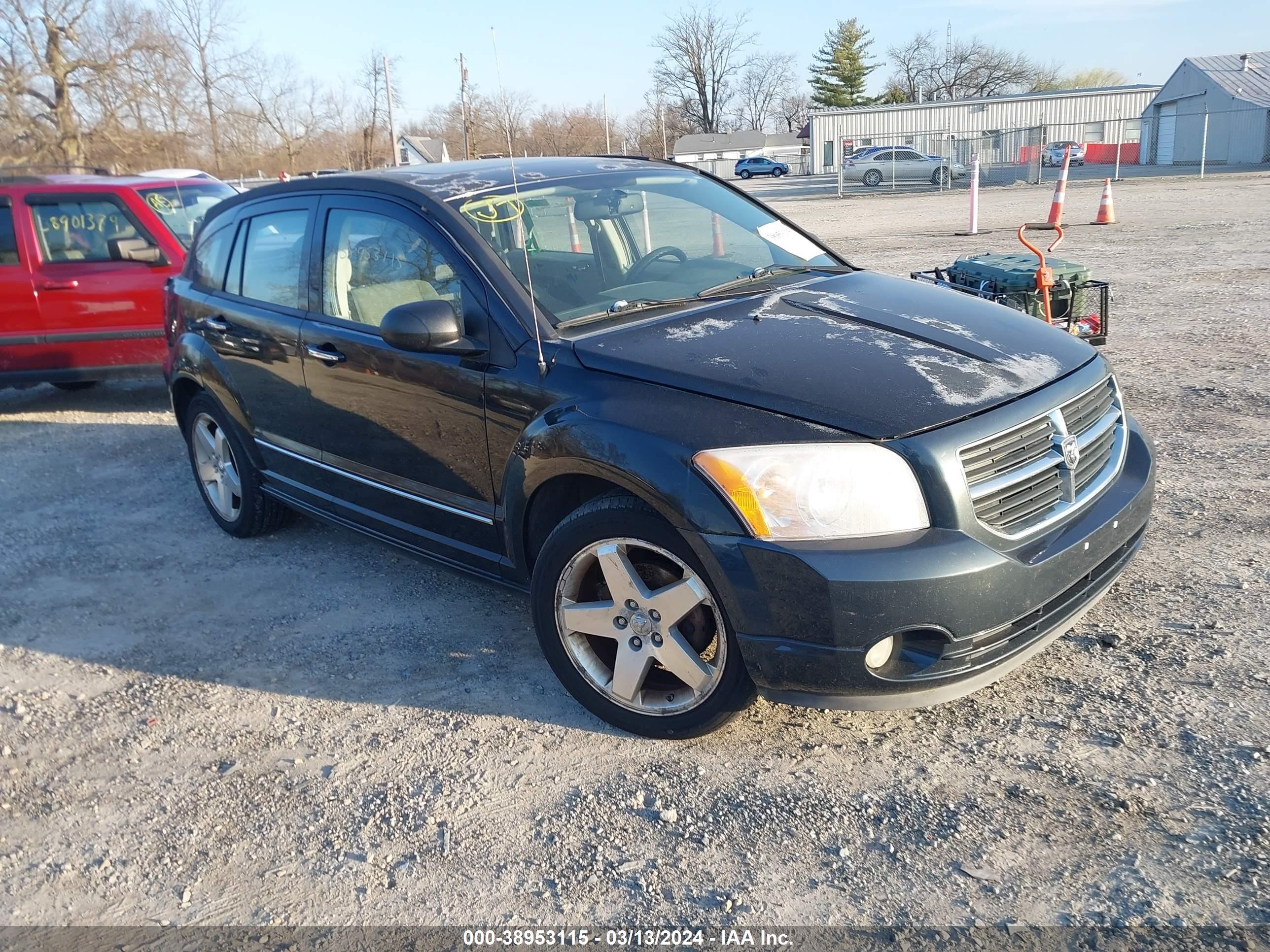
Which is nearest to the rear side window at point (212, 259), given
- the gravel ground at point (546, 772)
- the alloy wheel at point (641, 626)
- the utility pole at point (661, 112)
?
the gravel ground at point (546, 772)

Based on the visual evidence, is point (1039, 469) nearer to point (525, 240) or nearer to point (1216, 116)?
point (525, 240)

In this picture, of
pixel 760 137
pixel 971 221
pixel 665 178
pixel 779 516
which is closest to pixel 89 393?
pixel 665 178

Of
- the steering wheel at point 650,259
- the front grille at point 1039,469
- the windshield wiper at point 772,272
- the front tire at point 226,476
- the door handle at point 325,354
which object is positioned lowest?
Answer: the front tire at point 226,476

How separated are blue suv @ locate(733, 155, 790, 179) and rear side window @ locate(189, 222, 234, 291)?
5451 cm

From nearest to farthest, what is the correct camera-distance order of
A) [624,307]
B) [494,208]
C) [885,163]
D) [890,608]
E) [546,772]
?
[890,608], [546,772], [624,307], [494,208], [885,163]

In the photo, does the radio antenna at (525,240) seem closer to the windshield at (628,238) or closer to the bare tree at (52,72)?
the windshield at (628,238)

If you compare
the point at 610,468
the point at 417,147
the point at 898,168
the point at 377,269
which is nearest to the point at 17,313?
the point at 377,269

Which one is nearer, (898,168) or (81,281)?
(81,281)

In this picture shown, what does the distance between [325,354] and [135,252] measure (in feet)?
15.8

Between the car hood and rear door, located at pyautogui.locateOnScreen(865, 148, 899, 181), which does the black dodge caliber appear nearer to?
the car hood

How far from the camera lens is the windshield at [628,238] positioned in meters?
3.69

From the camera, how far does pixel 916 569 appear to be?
267 centimetres

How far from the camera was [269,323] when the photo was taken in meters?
4.55

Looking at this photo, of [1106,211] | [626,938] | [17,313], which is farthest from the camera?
[1106,211]
